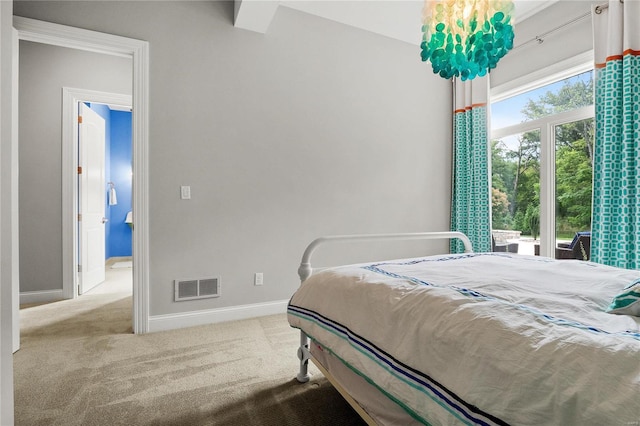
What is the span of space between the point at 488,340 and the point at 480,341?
0.06 ft

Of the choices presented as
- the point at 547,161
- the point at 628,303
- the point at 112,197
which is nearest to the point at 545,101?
the point at 547,161

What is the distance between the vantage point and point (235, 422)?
4.91 feet

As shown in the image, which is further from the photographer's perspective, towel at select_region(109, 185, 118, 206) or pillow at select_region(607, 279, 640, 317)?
towel at select_region(109, 185, 118, 206)

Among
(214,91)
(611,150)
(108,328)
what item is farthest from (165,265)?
(611,150)

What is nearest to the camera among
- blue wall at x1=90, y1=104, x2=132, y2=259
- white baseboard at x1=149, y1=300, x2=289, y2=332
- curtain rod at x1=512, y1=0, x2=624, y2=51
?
curtain rod at x1=512, y1=0, x2=624, y2=51

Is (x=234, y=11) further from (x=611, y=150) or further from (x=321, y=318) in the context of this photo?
(x=611, y=150)

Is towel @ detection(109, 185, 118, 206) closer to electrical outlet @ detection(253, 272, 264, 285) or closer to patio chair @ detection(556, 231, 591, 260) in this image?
electrical outlet @ detection(253, 272, 264, 285)

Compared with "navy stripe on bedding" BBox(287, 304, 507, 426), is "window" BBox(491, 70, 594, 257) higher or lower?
higher

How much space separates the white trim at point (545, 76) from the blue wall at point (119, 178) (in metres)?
6.01

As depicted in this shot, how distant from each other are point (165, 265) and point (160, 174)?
28.9 inches

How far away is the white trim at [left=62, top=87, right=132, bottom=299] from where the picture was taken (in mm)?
3430

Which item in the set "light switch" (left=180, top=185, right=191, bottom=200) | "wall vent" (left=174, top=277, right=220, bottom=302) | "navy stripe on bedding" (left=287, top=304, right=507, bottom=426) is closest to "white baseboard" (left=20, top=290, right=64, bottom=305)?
"wall vent" (left=174, top=277, right=220, bottom=302)

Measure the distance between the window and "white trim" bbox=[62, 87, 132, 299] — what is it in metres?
4.50

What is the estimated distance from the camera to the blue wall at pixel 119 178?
19.5 feet
